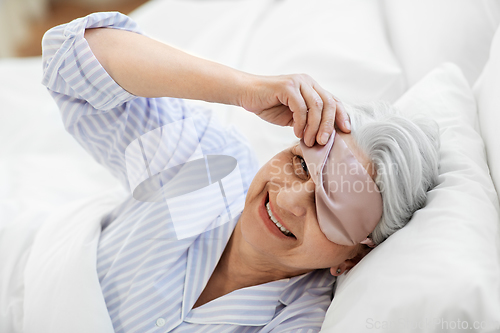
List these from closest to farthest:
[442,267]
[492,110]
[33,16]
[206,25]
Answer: [442,267] → [492,110] → [206,25] → [33,16]

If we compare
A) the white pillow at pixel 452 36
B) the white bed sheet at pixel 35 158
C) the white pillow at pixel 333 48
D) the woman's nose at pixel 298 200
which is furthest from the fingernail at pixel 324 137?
the white bed sheet at pixel 35 158

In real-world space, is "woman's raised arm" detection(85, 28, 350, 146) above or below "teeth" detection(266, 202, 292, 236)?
above

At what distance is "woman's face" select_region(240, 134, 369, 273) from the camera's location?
0.86m

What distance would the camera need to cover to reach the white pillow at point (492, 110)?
2.99 ft

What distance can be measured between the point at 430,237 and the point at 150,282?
0.62 metres

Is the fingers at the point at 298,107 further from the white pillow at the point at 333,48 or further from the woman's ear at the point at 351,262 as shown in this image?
the white pillow at the point at 333,48

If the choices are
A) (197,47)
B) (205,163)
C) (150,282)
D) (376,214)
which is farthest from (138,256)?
(197,47)

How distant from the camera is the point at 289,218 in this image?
0.89m

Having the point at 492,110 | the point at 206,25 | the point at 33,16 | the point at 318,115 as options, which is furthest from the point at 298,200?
the point at 33,16

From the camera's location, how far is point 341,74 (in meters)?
1.42

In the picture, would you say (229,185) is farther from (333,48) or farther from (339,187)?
(333,48)

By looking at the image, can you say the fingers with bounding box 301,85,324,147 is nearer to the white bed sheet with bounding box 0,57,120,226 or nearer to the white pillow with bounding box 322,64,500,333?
the white pillow with bounding box 322,64,500,333

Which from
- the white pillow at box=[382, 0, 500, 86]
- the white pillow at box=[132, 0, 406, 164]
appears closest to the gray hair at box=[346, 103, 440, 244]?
the white pillow at box=[132, 0, 406, 164]

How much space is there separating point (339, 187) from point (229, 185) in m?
0.31
